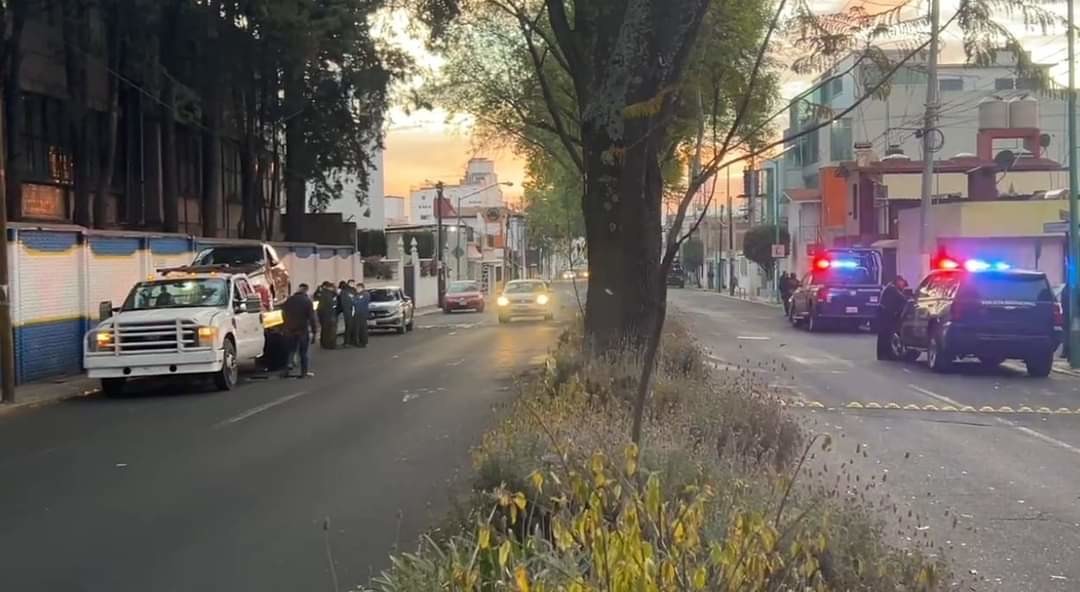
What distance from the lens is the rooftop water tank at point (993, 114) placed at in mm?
43688

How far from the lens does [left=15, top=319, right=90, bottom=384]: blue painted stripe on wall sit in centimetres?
1995

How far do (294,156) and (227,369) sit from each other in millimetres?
22390

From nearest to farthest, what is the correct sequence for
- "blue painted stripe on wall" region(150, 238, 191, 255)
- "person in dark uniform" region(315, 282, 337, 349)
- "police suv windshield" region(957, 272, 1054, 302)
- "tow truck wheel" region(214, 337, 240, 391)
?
"tow truck wheel" region(214, 337, 240, 391) < "police suv windshield" region(957, 272, 1054, 302) < "blue painted stripe on wall" region(150, 238, 191, 255) < "person in dark uniform" region(315, 282, 337, 349)

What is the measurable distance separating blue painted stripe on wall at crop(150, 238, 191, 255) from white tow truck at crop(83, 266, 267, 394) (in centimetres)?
642

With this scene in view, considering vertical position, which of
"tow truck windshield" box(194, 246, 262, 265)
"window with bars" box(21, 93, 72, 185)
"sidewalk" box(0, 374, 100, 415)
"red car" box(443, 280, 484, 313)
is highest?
"window with bars" box(21, 93, 72, 185)

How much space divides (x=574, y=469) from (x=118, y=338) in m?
14.4

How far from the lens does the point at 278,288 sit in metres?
25.6

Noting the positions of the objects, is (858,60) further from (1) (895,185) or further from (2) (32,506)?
(1) (895,185)

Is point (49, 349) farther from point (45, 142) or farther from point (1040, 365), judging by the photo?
point (1040, 365)

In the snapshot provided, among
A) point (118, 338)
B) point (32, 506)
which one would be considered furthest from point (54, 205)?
point (32, 506)

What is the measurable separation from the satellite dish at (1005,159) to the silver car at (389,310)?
23.3m

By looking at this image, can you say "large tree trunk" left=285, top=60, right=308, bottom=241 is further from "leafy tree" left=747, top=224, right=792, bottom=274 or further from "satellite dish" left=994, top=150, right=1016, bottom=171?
"leafy tree" left=747, top=224, right=792, bottom=274

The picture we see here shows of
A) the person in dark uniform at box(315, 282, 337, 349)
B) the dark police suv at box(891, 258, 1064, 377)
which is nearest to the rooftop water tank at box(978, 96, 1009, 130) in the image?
the dark police suv at box(891, 258, 1064, 377)

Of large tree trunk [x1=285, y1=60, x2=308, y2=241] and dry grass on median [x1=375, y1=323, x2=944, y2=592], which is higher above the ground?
large tree trunk [x1=285, y1=60, x2=308, y2=241]
